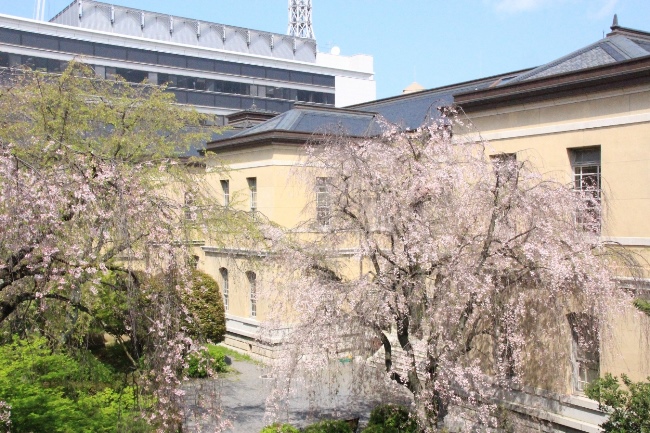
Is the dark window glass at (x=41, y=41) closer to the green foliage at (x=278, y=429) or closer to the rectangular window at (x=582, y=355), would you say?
the green foliage at (x=278, y=429)

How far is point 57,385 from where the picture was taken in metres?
12.4

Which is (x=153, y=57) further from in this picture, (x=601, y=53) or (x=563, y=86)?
(x=563, y=86)

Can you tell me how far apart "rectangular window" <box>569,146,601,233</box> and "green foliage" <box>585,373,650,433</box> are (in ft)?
9.95

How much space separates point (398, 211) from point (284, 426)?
18.6 feet

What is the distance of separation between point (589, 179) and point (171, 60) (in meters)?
45.4

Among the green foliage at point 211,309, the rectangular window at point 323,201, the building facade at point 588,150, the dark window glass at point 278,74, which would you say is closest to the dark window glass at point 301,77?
the dark window glass at point 278,74

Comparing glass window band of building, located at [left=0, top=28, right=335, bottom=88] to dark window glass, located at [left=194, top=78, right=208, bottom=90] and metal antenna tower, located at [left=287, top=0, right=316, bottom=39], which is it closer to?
dark window glass, located at [left=194, top=78, right=208, bottom=90]

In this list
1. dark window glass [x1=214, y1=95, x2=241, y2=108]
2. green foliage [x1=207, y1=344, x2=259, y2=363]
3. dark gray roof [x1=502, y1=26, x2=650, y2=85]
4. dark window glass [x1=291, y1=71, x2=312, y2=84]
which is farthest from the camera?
dark window glass [x1=291, y1=71, x2=312, y2=84]

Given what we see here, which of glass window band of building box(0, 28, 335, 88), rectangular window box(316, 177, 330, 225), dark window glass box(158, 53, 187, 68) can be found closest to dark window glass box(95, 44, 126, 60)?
glass window band of building box(0, 28, 335, 88)

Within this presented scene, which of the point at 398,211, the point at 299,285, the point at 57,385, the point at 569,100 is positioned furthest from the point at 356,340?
the point at 569,100

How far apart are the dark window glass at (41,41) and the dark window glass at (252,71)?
1594 centimetres

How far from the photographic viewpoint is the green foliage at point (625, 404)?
1080 centimetres

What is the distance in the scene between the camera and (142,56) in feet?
172

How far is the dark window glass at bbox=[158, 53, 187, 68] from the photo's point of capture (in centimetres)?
5353
